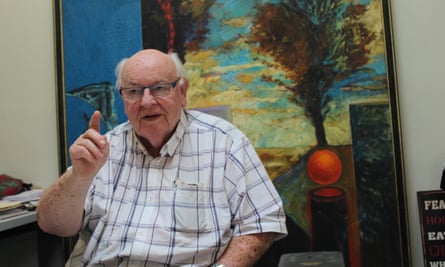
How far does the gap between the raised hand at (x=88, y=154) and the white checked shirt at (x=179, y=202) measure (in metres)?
0.20

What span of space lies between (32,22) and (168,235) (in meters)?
1.44

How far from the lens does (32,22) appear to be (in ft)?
6.43

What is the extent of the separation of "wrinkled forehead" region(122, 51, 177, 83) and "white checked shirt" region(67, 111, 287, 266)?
189 mm

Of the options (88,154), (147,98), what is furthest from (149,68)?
(88,154)

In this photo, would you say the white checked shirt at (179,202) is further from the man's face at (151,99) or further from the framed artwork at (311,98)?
the framed artwork at (311,98)

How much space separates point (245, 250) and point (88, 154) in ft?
1.88

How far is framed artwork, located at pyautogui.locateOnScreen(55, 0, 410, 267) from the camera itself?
1559 mm

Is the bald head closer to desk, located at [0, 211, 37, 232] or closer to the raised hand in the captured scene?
the raised hand

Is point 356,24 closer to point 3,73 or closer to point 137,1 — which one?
point 137,1

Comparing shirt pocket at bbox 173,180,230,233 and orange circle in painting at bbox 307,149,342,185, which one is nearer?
shirt pocket at bbox 173,180,230,233

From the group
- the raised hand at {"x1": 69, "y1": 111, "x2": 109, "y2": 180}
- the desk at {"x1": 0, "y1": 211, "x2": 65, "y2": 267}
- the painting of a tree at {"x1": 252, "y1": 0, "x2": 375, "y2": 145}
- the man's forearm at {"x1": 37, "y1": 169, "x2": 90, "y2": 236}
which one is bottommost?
the desk at {"x1": 0, "y1": 211, "x2": 65, "y2": 267}

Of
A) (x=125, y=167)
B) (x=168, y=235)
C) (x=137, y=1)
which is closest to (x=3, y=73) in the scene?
(x=137, y=1)

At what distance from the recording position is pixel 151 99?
4.16 feet

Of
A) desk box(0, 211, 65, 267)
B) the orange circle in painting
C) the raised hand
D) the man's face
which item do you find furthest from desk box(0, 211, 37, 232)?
the orange circle in painting
